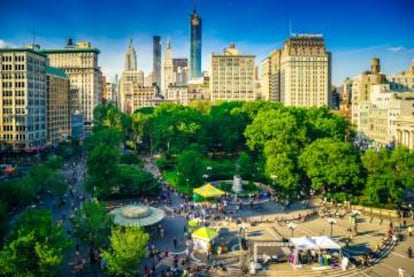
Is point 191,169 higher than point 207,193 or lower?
higher

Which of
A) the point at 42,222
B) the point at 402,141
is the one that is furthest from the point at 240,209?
the point at 402,141

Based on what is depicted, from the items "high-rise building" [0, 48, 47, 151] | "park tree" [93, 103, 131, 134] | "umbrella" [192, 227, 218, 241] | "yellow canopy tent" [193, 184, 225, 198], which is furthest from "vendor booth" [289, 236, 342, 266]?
"park tree" [93, 103, 131, 134]

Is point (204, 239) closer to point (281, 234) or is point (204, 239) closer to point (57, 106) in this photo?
point (281, 234)

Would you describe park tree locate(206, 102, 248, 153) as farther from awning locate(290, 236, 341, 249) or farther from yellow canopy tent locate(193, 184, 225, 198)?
awning locate(290, 236, 341, 249)

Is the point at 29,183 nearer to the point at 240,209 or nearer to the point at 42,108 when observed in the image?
the point at 240,209

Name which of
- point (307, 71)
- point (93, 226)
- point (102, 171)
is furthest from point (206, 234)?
point (307, 71)

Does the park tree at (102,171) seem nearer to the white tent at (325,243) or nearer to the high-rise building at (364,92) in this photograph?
the white tent at (325,243)

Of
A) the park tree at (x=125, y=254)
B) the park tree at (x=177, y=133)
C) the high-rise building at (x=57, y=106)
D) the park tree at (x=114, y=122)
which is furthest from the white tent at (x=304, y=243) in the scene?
the high-rise building at (x=57, y=106)
